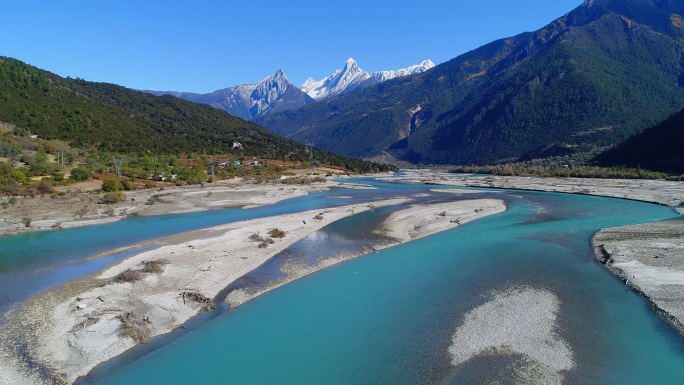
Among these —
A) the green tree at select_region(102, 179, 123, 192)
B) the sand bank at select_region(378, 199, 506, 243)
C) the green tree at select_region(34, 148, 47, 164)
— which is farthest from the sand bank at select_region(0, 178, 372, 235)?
the sand bank at select_region(378, 199, 506, 243)

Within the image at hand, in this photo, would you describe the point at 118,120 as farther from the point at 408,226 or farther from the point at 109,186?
the point at 408,226

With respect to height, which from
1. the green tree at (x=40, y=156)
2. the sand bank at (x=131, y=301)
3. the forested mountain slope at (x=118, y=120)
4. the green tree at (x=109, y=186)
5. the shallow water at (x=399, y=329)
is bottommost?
the shallow water at (x=399, y=329)

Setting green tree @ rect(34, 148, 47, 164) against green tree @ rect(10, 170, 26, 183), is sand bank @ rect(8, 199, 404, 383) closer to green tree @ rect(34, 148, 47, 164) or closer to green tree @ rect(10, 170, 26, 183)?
green tree @ rect(10, 170, 26, 183)

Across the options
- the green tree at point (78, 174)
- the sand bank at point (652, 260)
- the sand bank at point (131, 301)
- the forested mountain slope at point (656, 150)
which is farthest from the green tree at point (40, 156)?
the forested mountain slope at point (656, 150)

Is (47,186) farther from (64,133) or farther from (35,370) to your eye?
(35,370)

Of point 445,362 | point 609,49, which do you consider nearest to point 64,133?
point 445,362

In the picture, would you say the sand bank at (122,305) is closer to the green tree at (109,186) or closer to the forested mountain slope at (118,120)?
the green tree at (109,186)
